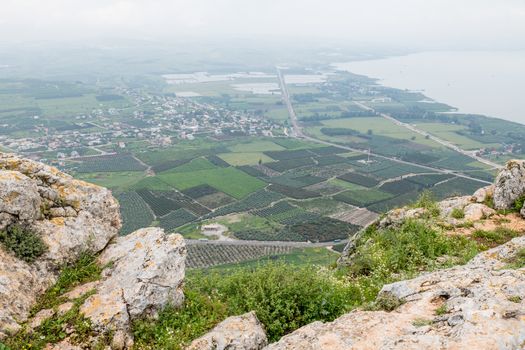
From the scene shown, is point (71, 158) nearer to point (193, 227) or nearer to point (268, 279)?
point (193, 227)

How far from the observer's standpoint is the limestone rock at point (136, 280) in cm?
935

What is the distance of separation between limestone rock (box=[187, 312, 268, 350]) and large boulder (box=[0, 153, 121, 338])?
4181 mm

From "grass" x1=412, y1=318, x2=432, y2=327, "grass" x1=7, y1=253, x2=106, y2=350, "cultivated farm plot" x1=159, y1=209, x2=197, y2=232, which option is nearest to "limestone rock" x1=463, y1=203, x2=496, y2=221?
"grass" x1=412, y1=318, x2=432, y2=327

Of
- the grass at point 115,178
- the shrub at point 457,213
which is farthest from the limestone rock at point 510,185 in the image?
the grass at point 115,178

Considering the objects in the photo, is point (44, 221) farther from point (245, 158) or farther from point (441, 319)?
point (245, 158)

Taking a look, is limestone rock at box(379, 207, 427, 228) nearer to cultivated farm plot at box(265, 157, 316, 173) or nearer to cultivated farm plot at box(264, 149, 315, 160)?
cultivated farm plot at box(265, 157, 316, 173)

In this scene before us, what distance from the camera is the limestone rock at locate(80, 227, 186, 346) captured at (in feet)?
30.7

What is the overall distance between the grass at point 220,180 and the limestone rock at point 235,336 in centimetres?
7114

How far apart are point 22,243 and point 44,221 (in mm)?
1055

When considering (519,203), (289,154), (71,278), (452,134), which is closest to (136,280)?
(71,278)

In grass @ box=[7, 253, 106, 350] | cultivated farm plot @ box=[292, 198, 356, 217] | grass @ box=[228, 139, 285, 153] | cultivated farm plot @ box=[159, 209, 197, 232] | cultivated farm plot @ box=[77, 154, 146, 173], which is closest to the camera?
grass @ box=[7, 253, 106, 350]

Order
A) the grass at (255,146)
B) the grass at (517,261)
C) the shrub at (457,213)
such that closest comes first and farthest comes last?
1. the grass at (517,261)
2. the shrub at (457,213)
3. the grass at (255,146)

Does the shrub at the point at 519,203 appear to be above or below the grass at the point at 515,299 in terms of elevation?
below

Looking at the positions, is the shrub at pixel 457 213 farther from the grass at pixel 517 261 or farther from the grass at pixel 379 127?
the grass at pixel 379 127
